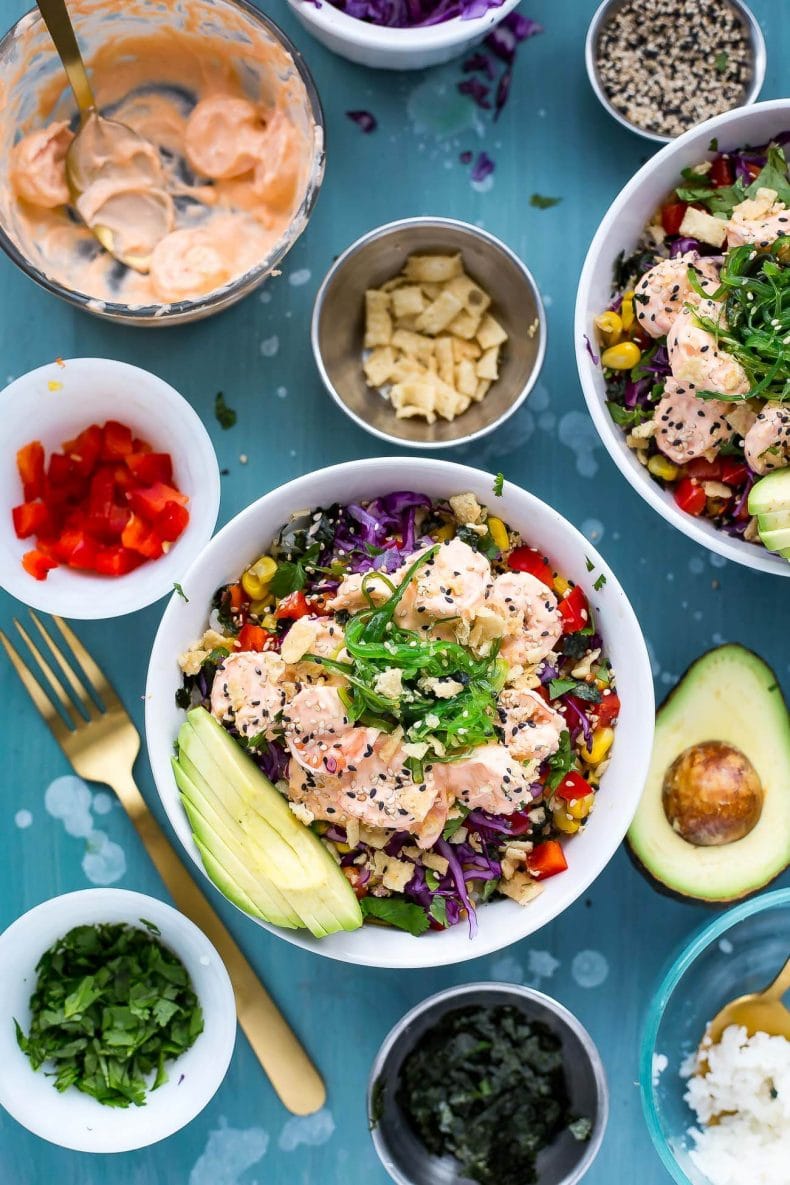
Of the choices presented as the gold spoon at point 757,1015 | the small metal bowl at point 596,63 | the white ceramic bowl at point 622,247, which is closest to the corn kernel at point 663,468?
the white ceramic bowl at point 622,247

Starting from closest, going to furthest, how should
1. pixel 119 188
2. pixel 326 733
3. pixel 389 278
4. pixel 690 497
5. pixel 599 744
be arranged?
pixel 326 733 < pixel 599 744 < pixel 690 497 < pixel 119 188 < pixel 389 278

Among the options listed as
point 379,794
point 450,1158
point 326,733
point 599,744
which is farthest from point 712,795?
point 450,1158

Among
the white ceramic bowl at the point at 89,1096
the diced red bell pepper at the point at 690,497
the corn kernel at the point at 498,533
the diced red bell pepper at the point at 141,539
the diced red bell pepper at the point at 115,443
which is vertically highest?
the diced red bell pepper at the point at 115,443

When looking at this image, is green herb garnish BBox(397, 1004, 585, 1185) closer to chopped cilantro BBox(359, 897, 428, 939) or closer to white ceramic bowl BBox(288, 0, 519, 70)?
chopped cilantro BBox(359, 897, 428, 939)

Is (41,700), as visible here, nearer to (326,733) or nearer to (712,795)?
(326,733)

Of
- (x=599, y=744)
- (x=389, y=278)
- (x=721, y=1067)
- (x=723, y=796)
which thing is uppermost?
(x=389, y=278)

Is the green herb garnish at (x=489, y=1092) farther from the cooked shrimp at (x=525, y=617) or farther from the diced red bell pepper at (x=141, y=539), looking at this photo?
the diced red bell pepper at (x=141, y=539)

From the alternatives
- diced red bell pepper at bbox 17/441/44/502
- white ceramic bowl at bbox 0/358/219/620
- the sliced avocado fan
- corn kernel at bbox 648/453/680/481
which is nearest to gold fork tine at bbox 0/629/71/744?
white ceramic bowl at bbox 0/358/219/620
